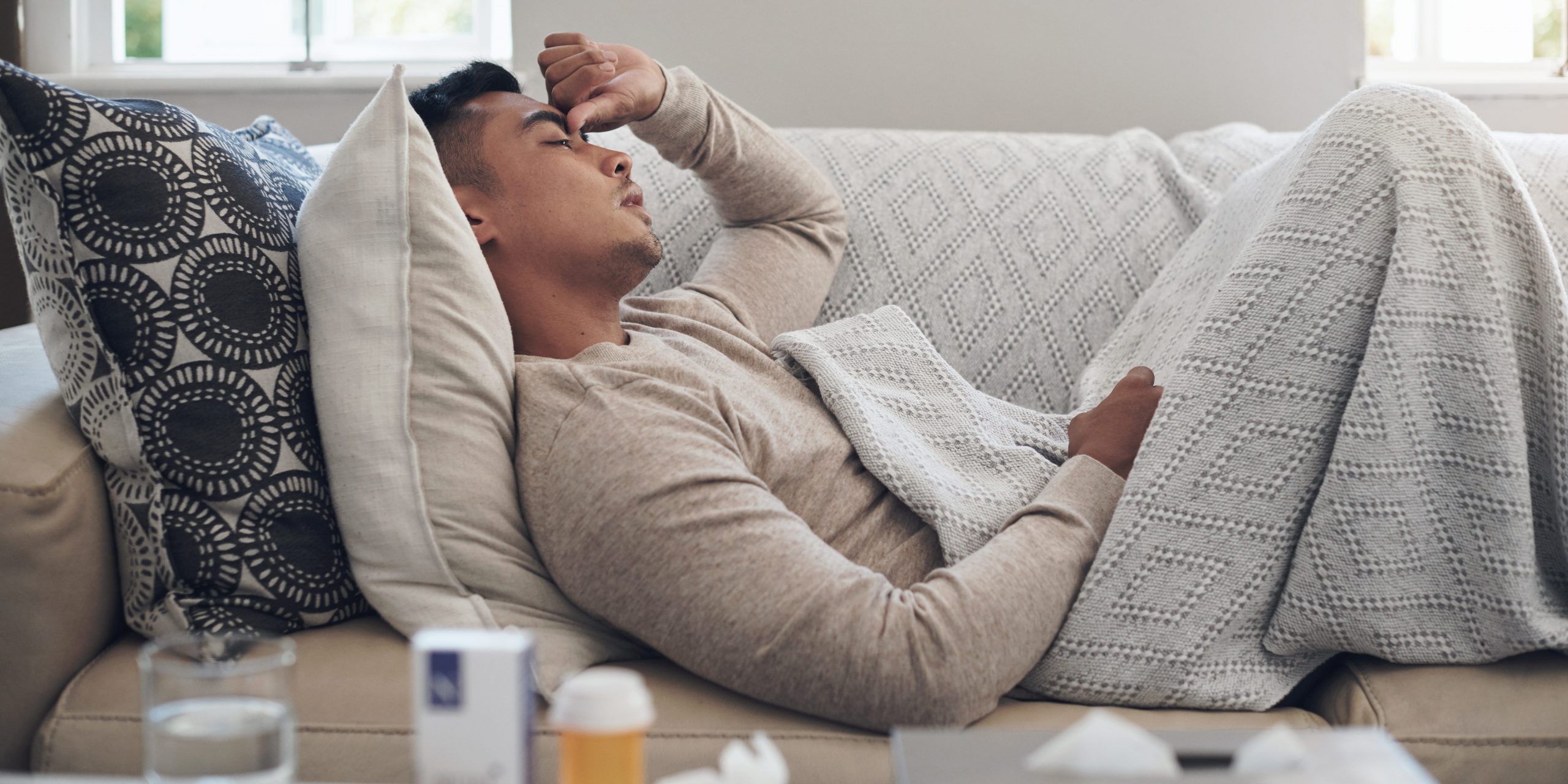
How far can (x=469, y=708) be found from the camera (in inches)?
20.1

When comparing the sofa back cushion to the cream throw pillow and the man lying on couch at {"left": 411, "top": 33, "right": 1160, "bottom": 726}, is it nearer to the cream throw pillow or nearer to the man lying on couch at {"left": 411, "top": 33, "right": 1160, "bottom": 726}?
the man lying on couch at {"left": 411, "top": 33, "right": 1160, "bottom": 726}

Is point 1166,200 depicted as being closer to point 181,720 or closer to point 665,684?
point 665,684

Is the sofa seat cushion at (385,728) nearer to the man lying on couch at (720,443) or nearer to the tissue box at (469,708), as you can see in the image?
the man lying on couch at (720,443)

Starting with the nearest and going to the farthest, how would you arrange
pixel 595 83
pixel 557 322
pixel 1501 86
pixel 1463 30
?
pixel 557 322
pixel 595 83
pixel 1501 86
pixel 1463 30

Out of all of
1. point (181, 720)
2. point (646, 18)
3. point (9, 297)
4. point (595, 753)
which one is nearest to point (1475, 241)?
point (595, 753)

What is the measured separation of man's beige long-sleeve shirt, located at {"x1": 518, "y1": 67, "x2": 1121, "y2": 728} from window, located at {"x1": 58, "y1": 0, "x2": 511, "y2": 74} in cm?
144

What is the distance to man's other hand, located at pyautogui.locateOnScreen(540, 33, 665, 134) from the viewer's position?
132cm

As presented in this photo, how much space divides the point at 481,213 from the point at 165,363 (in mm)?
379

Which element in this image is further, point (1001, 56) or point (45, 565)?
point (1001, 56)


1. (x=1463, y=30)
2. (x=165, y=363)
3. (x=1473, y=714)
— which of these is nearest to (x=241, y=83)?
(x=165, y=363)

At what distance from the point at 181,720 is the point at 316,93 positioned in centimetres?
179

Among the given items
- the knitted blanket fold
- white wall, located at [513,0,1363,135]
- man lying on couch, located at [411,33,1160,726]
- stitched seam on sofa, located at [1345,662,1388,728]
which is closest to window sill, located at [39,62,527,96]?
white wall, located at [513,0,1363,135]

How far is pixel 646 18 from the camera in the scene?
202 centimetres

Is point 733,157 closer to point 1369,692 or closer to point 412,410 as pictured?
point 412,410
